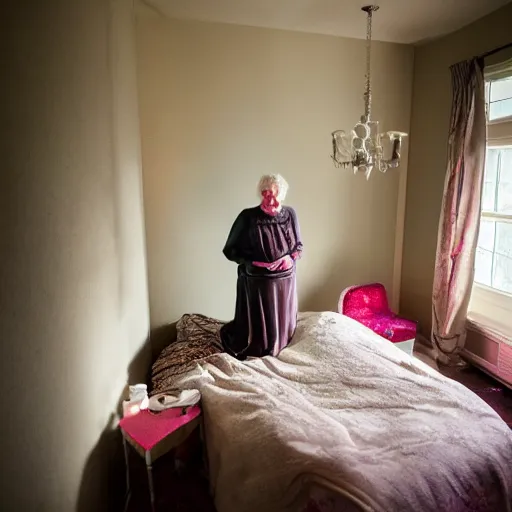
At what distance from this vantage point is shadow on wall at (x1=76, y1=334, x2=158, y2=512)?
146 centimetres

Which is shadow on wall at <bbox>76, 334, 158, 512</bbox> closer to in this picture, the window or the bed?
the bed

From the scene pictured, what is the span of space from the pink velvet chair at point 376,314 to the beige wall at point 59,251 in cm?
173

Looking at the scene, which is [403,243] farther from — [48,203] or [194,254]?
[48,203]

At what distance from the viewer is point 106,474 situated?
5.57 feet

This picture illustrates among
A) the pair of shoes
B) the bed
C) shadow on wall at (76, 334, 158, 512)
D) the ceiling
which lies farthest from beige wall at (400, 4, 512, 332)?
shadow on wall at (76, 334, 158, 512)

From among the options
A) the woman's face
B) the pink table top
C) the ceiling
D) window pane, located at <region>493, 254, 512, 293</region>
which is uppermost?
the ceiling

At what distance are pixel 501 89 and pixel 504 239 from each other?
3.11 feet

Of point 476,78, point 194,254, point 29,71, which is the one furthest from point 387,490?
point 476,78

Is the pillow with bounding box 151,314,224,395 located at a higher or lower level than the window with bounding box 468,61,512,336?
lower

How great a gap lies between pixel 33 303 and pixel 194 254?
1.98 m

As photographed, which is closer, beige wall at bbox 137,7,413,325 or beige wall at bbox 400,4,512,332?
beige wall at bbox 137,7,413,325

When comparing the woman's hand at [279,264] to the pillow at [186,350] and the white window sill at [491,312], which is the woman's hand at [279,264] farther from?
the white window sill at [491,312]

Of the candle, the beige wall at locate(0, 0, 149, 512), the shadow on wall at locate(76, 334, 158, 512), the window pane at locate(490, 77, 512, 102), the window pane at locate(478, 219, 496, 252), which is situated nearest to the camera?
the beige wall at locate(0, 0, 149, 512)

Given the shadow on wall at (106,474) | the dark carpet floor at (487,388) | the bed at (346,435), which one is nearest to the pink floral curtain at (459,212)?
the dark carpet floor at (487,388)
